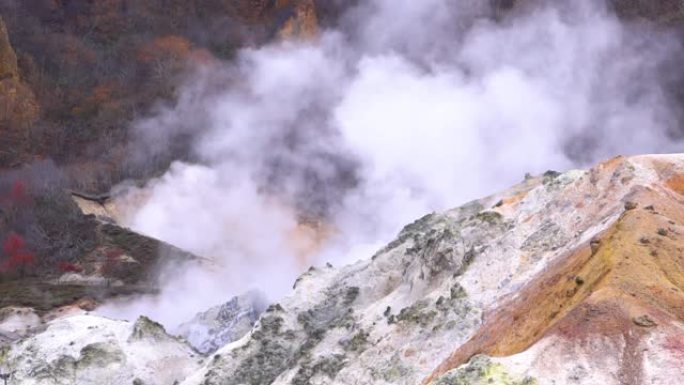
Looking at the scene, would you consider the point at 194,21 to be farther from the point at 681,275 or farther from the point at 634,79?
the point at 681,275

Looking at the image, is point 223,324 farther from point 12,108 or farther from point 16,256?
point 12,108

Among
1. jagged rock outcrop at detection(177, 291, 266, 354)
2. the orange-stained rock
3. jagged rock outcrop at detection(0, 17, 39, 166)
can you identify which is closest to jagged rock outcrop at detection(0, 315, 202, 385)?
jagged rock outcrop at detection(177, 291, 266, 354)

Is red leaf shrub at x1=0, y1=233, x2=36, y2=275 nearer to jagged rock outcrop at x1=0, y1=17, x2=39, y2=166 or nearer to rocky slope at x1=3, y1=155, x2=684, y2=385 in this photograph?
jagged rock outcrop at x1=0, y1=17, x2=39, y2=166

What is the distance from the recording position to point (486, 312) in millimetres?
13141

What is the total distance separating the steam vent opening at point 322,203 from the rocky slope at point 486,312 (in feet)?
0.15

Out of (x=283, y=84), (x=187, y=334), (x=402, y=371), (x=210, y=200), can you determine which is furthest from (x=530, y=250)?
(x=283, y=84)

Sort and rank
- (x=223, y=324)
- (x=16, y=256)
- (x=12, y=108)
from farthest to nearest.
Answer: (x=12, y=108) < (x=16, y=256) < (x=223, y=324)

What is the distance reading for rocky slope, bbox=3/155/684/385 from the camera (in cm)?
A: 946

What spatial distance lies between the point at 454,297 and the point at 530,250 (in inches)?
57.5

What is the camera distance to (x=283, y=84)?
200 ft

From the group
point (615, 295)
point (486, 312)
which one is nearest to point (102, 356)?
point (486, 312)

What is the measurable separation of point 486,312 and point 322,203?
39.1 m

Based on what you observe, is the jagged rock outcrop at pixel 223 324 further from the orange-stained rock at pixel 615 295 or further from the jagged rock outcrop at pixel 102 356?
the orange-stained rock at pixel 615 295

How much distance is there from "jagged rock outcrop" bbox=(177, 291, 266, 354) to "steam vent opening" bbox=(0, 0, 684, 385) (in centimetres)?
18
